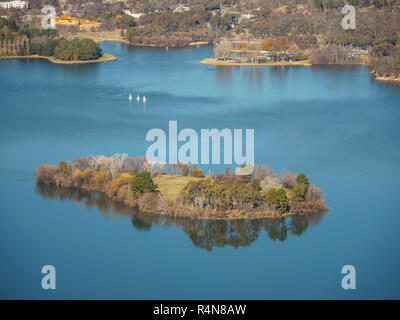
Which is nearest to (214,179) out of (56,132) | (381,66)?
(56,132)

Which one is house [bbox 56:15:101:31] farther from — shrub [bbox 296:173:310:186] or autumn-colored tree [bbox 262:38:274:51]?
shrub [bbox 296:173:310:186]

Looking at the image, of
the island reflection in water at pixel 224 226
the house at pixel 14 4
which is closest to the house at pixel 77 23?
the house at pixel 14 4

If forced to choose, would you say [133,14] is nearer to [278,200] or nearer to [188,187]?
[188,187]

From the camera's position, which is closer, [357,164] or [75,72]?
[357,164]

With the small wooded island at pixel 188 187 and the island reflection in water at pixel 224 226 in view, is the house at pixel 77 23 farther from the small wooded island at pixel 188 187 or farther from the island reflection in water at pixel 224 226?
the island reflection in water at pixel 224 226

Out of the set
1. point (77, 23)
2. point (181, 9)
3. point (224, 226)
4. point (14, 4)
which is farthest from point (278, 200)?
point (14, 4)

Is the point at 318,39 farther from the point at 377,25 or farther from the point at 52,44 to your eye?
the point at 52,44

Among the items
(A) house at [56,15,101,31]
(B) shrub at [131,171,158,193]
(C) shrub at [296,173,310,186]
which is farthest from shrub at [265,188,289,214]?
(A) house at [56,15,101,31]
